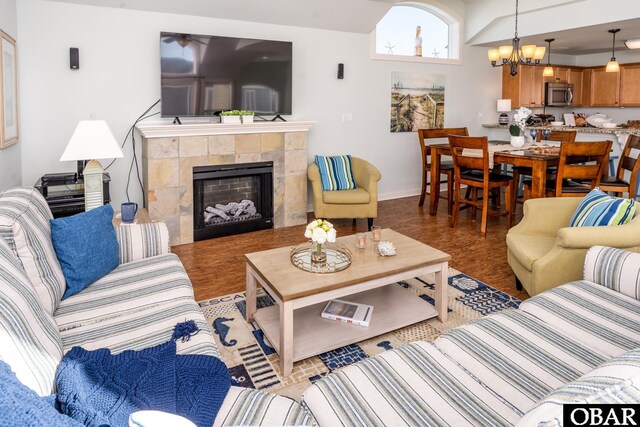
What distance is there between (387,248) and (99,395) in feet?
6.04

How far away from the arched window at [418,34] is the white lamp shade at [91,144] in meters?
4.02

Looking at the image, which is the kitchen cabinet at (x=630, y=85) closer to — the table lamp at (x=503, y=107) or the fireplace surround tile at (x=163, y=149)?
the table lamp at (x=503, y=107)

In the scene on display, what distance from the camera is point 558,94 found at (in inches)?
313

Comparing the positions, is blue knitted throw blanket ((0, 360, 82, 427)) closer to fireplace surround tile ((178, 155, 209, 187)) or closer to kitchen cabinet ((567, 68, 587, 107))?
fireplace surround tile ((178, 155, 209, 187))

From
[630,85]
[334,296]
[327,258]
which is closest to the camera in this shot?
[334,296]

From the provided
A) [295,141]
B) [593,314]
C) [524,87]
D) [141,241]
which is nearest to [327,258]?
[141,241]

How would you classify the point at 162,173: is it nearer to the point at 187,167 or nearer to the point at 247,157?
the point at 187,167

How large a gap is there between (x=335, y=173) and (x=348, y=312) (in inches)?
103


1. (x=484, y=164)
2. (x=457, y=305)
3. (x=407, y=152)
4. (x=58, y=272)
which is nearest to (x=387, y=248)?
(x=457, y=305)

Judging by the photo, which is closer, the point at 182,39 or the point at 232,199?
the point at 182,39

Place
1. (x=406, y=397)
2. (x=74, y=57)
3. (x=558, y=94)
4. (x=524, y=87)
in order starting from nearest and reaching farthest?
(x=406, y=397) → (x=74, y=57) → (x=524, y=87) → (x=558, y=94)

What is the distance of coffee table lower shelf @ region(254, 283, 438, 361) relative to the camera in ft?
7.96

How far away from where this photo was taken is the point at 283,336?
7.30 ft

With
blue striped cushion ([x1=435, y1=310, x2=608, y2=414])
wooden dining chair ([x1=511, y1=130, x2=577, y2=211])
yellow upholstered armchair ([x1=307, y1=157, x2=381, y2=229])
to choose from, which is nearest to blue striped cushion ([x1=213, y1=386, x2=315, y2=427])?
blue striped cushion ([x1=435, y1=310, x2=608, y2=414])
